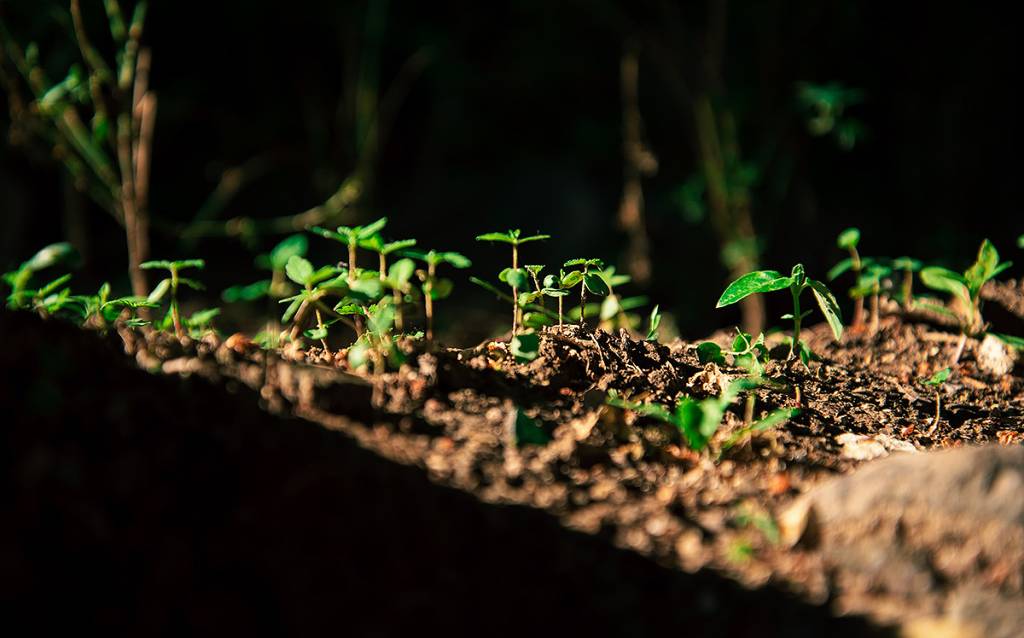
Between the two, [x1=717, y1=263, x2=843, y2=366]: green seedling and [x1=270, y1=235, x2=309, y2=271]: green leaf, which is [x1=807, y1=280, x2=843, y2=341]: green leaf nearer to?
[x1=717, y1=263, x2=843, y2=366]: green seedling

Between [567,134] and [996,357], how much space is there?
15.5ft

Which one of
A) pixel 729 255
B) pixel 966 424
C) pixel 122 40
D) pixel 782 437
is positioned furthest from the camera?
pixel 729 255

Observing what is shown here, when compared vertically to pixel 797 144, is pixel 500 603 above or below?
below

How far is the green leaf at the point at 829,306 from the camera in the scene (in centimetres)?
159

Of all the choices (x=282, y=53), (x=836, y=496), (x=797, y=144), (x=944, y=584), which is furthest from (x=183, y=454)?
(x=282, y=53)

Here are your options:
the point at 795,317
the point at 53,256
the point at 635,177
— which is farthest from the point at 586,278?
the point at 635,177

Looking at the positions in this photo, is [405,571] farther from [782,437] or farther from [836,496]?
[782,437]

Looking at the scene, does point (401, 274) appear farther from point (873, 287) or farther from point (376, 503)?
point (873, 287)

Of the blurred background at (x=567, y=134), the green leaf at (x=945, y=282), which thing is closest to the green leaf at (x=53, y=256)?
the green leaf at (x=945, y=282)

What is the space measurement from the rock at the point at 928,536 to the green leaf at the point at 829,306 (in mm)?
445

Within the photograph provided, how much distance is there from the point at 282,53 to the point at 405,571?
543 cm

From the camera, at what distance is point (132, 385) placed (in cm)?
117

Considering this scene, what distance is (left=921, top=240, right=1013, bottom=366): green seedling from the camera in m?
1.88

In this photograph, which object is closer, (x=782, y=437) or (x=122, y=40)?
(x=782, y=437)
